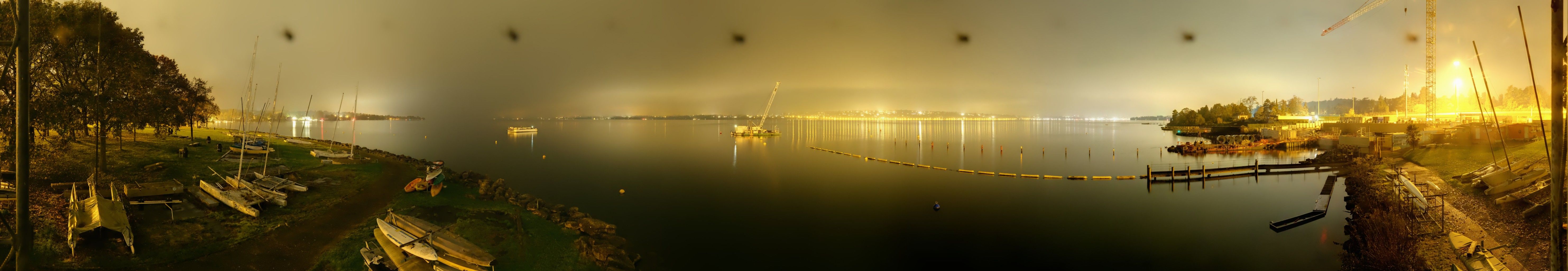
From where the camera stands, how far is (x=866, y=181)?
35.1 m

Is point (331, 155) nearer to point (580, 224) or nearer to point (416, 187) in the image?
point (416, 187)

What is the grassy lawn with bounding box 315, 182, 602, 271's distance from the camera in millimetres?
13023

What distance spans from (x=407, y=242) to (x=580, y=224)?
603cm

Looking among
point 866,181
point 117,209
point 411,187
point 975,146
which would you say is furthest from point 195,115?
point 975,146

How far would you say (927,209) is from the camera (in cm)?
2548

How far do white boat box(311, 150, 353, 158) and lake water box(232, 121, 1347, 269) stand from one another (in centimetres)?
797

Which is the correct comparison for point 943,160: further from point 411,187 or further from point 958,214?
point 411,187

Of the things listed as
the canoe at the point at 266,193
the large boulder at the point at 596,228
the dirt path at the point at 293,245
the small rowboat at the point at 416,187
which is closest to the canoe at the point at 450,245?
the dirt path at the point at 293,245

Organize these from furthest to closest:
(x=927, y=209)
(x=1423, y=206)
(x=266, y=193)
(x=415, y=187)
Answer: (x=927, y=209), (x=415, y=187), (x=266, y=193), (x=1423, y=206)

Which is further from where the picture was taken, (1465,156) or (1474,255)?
(1465,156)

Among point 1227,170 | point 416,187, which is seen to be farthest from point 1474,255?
point 416,187

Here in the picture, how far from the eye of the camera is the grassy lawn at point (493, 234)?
42.7 ft

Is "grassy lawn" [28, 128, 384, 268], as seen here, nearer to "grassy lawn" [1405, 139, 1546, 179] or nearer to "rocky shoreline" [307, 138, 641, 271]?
"rocky shoreline" [307, 138, 641, 271]

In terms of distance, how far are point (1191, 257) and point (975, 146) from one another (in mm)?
52473
